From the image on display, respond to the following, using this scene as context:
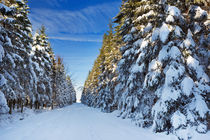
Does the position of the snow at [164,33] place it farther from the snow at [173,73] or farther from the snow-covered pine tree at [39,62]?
the snow-covered pine tree at [39,62]

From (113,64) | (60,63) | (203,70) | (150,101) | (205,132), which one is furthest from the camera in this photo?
(60,63)

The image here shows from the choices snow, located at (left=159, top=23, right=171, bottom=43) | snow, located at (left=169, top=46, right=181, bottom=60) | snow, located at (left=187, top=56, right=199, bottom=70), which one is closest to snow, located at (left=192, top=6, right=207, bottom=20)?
snow, located at (left=159, top=23, right=171, bottom=43)

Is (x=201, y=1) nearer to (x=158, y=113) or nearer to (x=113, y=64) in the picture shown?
(x=158, y=113)

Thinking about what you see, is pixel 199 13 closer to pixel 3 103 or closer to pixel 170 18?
pixel 170 18

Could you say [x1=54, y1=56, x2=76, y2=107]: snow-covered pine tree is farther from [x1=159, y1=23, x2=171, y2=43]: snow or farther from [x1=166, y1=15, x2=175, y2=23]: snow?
[x1=166, y1=15, x2=175, y2=23]: snow

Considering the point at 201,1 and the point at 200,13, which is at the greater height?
the point at 201,1

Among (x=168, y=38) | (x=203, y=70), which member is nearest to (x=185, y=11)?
(x=168, y=38)

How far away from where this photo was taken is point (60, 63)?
4325cm

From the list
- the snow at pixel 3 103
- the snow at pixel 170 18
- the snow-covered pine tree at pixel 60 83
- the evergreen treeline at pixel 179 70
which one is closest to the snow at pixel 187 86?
the evergreen treeline at pixel 179 70

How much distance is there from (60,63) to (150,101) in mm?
36311

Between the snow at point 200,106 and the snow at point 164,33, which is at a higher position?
the snow at point 164,33

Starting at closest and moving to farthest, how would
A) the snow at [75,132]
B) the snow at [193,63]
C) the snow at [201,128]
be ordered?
the snow at [201,128] < the snow at [75,132] < the snow at [193,63]

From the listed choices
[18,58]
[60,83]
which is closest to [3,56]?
[18,58]

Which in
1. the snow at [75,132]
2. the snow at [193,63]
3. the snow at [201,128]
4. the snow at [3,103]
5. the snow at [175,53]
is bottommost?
the snow at [75,132]
